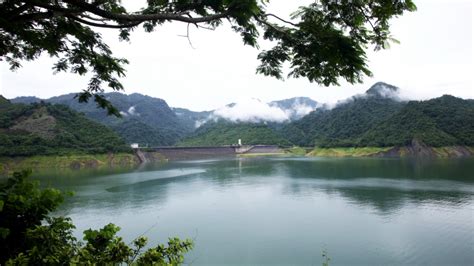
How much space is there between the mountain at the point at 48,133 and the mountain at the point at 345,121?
78.4m

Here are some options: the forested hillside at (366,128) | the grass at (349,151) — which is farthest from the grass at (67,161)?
the grass at (349,151)

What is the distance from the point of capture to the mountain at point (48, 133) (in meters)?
78.6

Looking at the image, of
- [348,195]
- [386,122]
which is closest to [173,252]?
[348,195]

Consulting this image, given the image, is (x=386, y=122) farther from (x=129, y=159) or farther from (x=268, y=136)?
(x=129, y=159)

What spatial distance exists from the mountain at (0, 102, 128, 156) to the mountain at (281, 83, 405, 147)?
78.4m

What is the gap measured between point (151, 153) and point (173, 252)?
113m

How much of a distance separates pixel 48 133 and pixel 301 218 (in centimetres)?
8680

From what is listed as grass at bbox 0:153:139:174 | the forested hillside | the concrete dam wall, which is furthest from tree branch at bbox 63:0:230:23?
the concrete dam wall

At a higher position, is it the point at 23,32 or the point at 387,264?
the point at 23,32

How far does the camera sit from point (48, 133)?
91.8 meters

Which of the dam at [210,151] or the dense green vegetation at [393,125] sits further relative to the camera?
the dam at [210,151]

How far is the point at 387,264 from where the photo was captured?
653 inches

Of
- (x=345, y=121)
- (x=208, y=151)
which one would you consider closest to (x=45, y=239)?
(x=208, y=151)

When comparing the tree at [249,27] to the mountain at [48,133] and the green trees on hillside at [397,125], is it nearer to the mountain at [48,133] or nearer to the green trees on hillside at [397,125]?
the mountain at [48,133]
